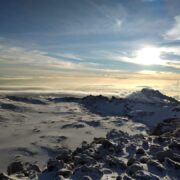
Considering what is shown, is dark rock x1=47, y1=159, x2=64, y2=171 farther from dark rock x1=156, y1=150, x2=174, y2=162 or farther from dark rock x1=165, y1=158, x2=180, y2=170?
dark rock x1=156, y1=150, x2=174, y2=162

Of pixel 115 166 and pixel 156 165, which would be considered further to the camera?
pixel 115 166

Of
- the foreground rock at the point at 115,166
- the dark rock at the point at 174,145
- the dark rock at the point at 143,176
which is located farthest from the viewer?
the dark rock at the point at 174,145

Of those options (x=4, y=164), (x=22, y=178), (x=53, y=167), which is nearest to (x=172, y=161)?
(x=53, y=167)

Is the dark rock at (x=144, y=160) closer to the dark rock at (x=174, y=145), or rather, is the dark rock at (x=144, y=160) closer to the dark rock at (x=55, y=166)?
the dark rock at (x=174, y=145)

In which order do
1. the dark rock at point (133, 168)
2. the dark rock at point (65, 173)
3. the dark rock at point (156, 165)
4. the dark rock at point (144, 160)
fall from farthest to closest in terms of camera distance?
the dark rock at point (144, 160), the dark rock at point (156, 165), the dark rock at point (133, 168), the dark rock at point (65, 173)

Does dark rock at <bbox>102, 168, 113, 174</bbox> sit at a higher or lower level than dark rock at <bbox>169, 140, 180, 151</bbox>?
lower

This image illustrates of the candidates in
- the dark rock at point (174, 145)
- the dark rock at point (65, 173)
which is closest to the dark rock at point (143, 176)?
the dark rock at point (65, 173)

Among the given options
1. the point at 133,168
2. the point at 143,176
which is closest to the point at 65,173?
the point at 133,168

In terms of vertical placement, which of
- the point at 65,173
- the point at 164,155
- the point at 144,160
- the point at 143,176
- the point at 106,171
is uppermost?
the point at 164,155

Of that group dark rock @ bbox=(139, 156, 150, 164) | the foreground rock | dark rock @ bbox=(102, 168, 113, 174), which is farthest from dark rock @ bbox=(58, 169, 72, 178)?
dark rock @ bbox=(139, 156, 150, 164)

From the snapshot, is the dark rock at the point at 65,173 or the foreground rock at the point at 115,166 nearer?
the dark rock at the point at 65,173

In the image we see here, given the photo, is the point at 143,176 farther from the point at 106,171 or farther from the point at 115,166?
the point at 115,166

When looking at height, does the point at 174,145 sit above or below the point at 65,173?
above

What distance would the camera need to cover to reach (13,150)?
14850cm
